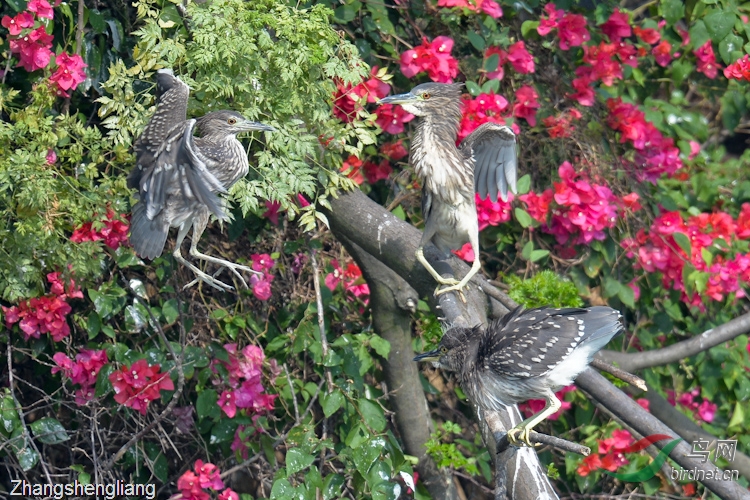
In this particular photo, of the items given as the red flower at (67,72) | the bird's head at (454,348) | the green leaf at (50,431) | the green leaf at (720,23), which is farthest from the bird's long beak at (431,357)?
the green leaf at (720,23)

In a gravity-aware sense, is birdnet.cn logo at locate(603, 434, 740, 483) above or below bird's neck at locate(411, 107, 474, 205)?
below

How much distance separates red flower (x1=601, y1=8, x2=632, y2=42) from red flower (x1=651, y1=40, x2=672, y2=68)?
32 centimetres

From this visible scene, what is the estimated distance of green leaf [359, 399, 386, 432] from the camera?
10.7 feet

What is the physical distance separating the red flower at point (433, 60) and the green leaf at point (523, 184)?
0.49m

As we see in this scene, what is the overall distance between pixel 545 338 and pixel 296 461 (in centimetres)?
87

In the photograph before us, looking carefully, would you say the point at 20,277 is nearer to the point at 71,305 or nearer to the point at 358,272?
the point at 71,305

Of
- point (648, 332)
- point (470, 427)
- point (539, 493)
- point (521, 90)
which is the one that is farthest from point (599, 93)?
point (539, 493)

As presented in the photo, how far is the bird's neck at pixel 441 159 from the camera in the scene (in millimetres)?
3270

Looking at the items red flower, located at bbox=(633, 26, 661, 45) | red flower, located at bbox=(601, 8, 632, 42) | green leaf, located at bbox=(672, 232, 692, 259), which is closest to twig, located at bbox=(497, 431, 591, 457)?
green leaf, located at bbox=(672, 232, 692, 259)

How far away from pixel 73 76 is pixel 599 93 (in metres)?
2.14

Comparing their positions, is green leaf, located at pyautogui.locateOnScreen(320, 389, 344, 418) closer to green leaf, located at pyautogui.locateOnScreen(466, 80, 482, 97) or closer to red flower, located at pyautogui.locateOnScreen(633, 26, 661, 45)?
green leaf, located at pyautogui.locateOnScreen(466, 80, 482, 97)

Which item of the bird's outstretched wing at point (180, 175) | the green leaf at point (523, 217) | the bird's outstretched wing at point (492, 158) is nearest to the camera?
the bird's outstretched wing at point (180, 175)

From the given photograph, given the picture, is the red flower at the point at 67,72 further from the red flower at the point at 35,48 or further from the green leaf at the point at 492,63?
the green leaf at the point at 492,63

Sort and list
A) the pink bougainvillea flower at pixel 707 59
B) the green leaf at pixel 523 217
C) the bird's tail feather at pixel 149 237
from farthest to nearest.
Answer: the pink bougainvillea flower at pixel 707 59, the green leaf at pixel 523 217, the bird's tail feather at pixel 149 237
